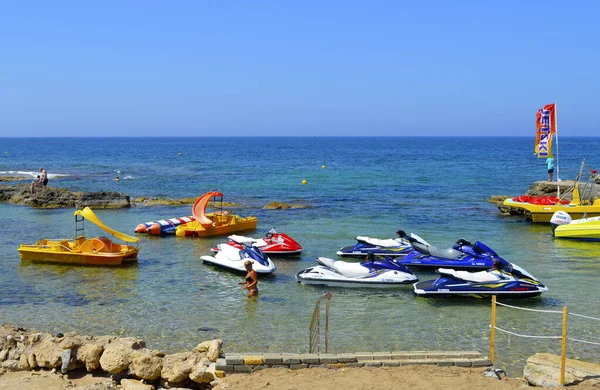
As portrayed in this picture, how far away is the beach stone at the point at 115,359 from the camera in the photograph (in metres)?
10.5

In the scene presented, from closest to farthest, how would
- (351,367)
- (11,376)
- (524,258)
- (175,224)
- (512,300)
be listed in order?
1. (351,367)
2. (11,376)
3. (512,300)
4. (524,258)
5. (175,224)

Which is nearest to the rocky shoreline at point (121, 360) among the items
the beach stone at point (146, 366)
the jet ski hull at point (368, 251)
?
the beach stone at point (146, 366)

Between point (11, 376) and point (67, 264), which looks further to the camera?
point (67, 264)

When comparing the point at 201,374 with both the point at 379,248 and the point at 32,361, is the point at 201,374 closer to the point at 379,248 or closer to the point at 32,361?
the point at 32,361

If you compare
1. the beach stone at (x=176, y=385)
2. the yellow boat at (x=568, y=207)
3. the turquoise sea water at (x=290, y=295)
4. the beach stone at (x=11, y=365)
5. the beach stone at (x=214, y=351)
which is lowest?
the turquoise sea water at (x=290, y=295)

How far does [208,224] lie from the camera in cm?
2733

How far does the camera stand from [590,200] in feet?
104

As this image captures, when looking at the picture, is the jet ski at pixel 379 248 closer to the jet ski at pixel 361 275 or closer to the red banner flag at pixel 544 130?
the jet ski at pixel 361 275

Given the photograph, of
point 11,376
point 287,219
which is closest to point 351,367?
point 11,376

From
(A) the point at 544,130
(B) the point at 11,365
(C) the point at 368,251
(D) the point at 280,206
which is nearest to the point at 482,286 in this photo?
(C) the point at 368,251

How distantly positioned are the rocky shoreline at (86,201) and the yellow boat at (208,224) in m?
7.89

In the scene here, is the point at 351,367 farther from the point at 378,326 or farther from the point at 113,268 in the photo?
the point at 113,268

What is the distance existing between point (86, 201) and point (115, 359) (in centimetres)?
2796

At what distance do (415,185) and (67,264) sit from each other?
35654 millimetres
